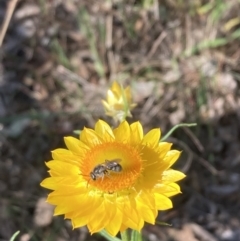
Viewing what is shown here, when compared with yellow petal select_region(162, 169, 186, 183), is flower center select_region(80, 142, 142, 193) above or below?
above

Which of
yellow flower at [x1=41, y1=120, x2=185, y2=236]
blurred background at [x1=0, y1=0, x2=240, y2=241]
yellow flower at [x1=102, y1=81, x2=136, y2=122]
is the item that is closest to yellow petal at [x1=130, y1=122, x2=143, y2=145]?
yellow flower at [x1=41, y1=120, x2=185, y2=236]

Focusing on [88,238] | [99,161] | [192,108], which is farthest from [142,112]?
[99,161]

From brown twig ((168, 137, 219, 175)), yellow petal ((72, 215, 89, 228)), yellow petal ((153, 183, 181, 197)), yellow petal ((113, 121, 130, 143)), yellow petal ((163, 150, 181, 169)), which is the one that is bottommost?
brown twig ((168, 137, 219, 175))

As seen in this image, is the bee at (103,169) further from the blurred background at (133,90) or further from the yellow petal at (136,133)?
the blurred background at (133,90)

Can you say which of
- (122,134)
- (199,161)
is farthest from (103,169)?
(199,161)

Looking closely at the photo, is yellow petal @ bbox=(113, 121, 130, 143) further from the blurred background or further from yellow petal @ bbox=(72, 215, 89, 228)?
the blurred background

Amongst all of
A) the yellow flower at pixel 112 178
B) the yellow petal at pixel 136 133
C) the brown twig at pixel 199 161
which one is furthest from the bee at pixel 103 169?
the brown twig at pixel 199 161

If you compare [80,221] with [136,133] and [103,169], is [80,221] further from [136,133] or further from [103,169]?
[136,133]

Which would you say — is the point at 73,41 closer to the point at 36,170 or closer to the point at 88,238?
the point at 36,170
